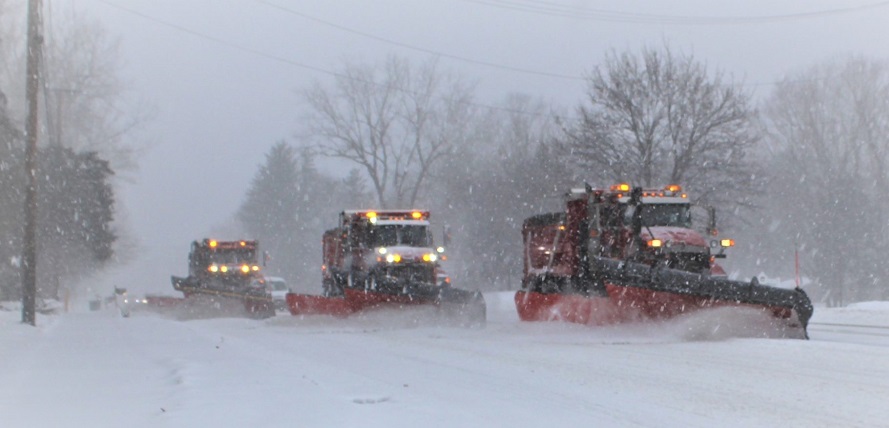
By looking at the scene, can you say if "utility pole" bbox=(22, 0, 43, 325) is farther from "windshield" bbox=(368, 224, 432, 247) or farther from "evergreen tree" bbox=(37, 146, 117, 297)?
"evergreen tree" bbox=(37, 146, 117, 297)

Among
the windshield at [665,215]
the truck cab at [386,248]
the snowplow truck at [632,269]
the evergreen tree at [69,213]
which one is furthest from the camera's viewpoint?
the evergreen tree at [69,213]

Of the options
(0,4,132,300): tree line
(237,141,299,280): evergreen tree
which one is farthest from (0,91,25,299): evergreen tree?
(237,141,299,280): evergreen tree

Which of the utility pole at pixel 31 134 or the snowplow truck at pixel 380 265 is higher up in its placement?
the utility pole at pixel 31 134

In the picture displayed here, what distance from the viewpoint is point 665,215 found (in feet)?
62.9

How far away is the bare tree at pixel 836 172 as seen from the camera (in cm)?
A: 4953

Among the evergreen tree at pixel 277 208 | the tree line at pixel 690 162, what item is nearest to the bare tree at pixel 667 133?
the tree line at pixel 690 162

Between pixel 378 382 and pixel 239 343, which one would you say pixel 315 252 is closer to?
pixel 239 343

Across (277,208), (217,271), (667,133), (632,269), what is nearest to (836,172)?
(667,133)

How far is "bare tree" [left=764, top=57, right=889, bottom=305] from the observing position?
163 ft

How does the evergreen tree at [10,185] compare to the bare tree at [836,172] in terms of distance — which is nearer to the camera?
the evergreen tree at [10,185]

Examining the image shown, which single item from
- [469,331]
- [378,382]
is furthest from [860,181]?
[378,382]

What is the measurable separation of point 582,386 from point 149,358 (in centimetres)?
667

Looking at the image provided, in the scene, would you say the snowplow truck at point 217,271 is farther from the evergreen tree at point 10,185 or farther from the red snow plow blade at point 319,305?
the red snow plow blade at point 319,305

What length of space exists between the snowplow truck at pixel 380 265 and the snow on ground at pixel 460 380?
4.65 m
